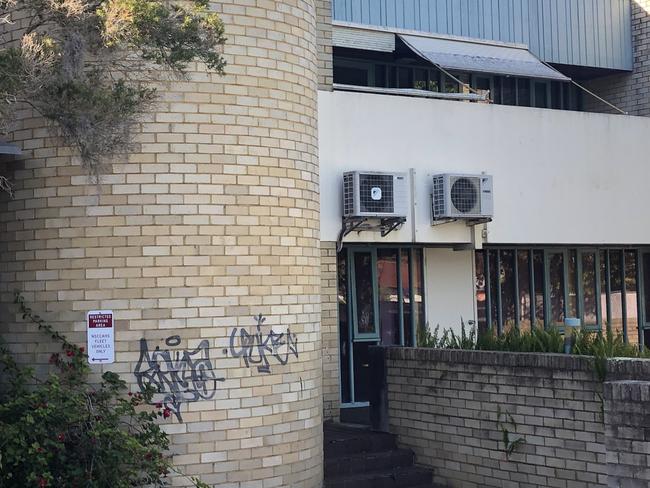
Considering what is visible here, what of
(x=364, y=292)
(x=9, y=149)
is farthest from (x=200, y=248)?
(x=364, y=292)

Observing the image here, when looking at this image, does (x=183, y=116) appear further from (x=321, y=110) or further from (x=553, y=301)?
(x=553, y=301)

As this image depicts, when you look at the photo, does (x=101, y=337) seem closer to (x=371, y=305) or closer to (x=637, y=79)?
(x=371, y=305)

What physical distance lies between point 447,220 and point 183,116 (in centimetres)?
604

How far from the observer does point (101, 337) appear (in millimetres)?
9391

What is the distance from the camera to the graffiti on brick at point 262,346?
971cm

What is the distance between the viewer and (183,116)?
31.7 feet

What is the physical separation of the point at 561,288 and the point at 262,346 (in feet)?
31.9

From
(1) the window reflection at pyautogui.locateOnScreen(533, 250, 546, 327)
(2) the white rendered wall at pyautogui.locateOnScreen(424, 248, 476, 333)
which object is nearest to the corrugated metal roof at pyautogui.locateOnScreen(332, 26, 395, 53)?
(2) the white rendered wall at pyautogui.locateOnScreen(424, 248, 476, 333)

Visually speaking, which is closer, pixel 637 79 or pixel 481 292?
pixel 481 292

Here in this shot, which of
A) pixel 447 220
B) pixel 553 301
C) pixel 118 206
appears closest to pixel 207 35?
pixel 118 206

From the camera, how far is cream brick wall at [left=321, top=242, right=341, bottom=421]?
13727mm

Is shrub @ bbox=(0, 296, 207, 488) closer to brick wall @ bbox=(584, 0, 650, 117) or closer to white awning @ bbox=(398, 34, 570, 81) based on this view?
white awning @ bbox=(398, 34, 570, 81)

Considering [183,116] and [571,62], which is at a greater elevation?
[571,62]

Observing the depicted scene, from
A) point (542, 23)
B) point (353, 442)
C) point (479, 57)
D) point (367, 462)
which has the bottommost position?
point (367, 462)
